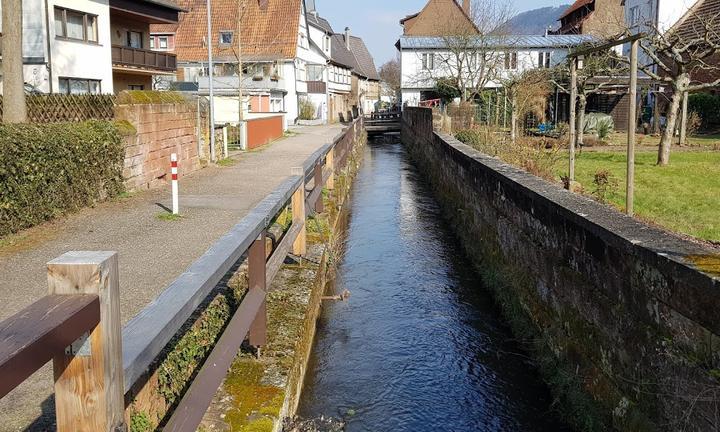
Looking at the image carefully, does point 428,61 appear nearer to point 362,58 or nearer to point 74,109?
point 362,58

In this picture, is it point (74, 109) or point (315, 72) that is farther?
point (315, 72)

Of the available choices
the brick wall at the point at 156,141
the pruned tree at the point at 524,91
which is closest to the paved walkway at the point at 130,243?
the brick wall at the point at 156,141

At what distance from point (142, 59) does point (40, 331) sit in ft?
110

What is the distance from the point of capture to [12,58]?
12.5m

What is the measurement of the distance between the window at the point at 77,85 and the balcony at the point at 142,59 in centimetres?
255

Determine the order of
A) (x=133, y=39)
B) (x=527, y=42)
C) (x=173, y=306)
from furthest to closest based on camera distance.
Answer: (x=527, y=42)
(x=133, y=39)
(x=173, y=306)

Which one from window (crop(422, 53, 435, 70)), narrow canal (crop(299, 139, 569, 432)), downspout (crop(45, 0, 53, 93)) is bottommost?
narrow canal (crop(299, 139, 569, 432))

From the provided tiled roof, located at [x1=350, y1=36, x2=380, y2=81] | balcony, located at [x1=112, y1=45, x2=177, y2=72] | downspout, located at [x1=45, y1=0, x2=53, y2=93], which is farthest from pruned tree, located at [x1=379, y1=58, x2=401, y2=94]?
downspout, located at [x1=45, y1=0, x2=53, y2=93]

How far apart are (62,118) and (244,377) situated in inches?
390

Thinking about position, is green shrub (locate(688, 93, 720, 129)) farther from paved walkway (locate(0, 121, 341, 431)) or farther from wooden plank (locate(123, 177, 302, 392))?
wooden plank (locate(123, 177, 302, 392))

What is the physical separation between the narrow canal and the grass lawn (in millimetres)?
2901

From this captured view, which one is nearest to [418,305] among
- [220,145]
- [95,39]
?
[220,145]

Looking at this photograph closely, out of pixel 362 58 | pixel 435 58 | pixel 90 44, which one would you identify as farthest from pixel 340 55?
pixel 90 44

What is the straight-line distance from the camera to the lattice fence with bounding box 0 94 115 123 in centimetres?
1290
